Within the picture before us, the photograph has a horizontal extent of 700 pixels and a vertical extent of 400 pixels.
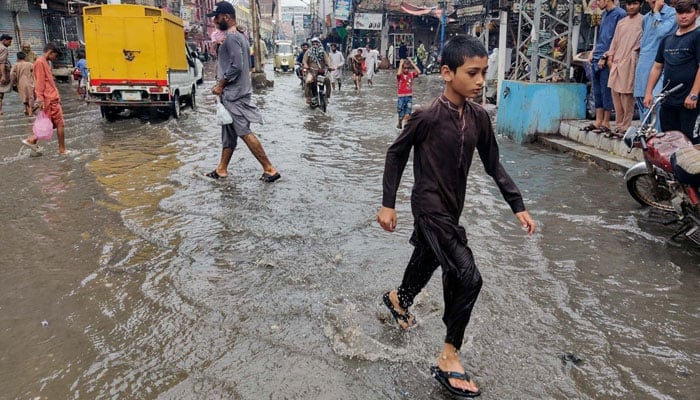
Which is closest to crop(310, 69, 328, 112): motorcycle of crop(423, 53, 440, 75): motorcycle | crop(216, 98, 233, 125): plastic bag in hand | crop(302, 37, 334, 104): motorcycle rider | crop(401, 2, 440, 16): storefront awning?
crop(302, 37, 334, 104): motorcycle rider

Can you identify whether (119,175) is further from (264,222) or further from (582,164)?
(582,164)

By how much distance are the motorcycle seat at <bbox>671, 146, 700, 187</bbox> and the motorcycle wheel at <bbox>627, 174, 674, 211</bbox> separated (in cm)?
86

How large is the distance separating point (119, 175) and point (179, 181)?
3.06ft

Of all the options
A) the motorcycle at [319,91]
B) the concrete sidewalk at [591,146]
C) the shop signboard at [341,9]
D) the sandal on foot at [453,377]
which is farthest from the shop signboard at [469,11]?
the sandal on foot at [453,377]

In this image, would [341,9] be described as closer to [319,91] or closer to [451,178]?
[319,91]

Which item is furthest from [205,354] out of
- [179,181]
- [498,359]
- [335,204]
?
[179,181]

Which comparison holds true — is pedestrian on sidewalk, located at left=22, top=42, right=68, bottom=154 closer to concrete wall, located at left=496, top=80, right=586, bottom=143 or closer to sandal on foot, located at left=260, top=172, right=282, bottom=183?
sandal on foot, located at left=260, top=172, right=282, bottom=183

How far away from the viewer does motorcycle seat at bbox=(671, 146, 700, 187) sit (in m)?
4.05

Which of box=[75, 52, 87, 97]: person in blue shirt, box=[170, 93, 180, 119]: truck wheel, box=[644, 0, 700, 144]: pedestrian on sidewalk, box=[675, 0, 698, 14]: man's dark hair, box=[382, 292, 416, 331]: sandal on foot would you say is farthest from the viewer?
box=[75, 52, 87, 97]: person in blue shirt

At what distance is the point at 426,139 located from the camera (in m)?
2.66

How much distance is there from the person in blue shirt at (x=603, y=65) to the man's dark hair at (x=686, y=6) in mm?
2637

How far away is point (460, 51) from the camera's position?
2.53 meters

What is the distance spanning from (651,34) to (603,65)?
3.72 feet

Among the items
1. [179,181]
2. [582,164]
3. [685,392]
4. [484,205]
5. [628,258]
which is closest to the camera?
[685,392]
